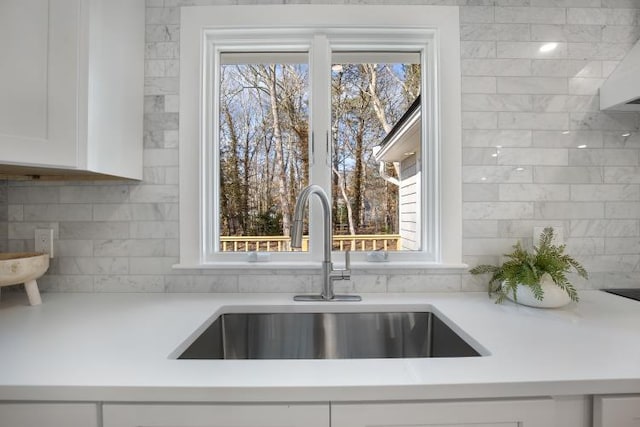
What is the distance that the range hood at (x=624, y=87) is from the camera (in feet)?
4.32

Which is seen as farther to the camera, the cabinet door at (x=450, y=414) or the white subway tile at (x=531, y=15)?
the white subway tile at (x=531, y=15)

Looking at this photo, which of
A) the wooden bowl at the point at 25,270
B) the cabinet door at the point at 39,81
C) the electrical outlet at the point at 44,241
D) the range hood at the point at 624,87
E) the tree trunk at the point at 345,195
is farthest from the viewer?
the tree trunk at the point at 345,195

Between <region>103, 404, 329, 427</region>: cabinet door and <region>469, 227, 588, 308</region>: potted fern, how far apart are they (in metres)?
0.91

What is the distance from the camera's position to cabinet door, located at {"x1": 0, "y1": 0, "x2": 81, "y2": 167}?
101 cm

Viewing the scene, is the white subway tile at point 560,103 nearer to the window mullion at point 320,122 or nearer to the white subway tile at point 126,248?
the window mullion at point 320,122

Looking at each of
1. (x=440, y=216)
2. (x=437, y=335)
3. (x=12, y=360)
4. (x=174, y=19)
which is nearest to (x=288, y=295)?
(x=437, y=335)

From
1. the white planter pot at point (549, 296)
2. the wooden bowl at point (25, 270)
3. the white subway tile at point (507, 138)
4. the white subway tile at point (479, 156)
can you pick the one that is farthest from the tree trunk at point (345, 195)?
the wooden bowl at point (25, 270)

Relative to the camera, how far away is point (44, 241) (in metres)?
1.46

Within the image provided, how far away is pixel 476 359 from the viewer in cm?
82

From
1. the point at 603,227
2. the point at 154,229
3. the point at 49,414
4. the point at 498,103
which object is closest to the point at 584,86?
the point at 498,103

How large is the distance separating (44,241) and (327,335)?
51.8 inches

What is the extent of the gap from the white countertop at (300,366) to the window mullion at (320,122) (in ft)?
2.18

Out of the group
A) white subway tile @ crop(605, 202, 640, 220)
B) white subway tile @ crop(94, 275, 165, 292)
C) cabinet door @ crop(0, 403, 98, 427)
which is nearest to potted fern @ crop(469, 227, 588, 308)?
white subway tile @ crop(605, 202, 640, 220)

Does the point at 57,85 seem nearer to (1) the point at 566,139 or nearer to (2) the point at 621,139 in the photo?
(1) the point at 566,139
